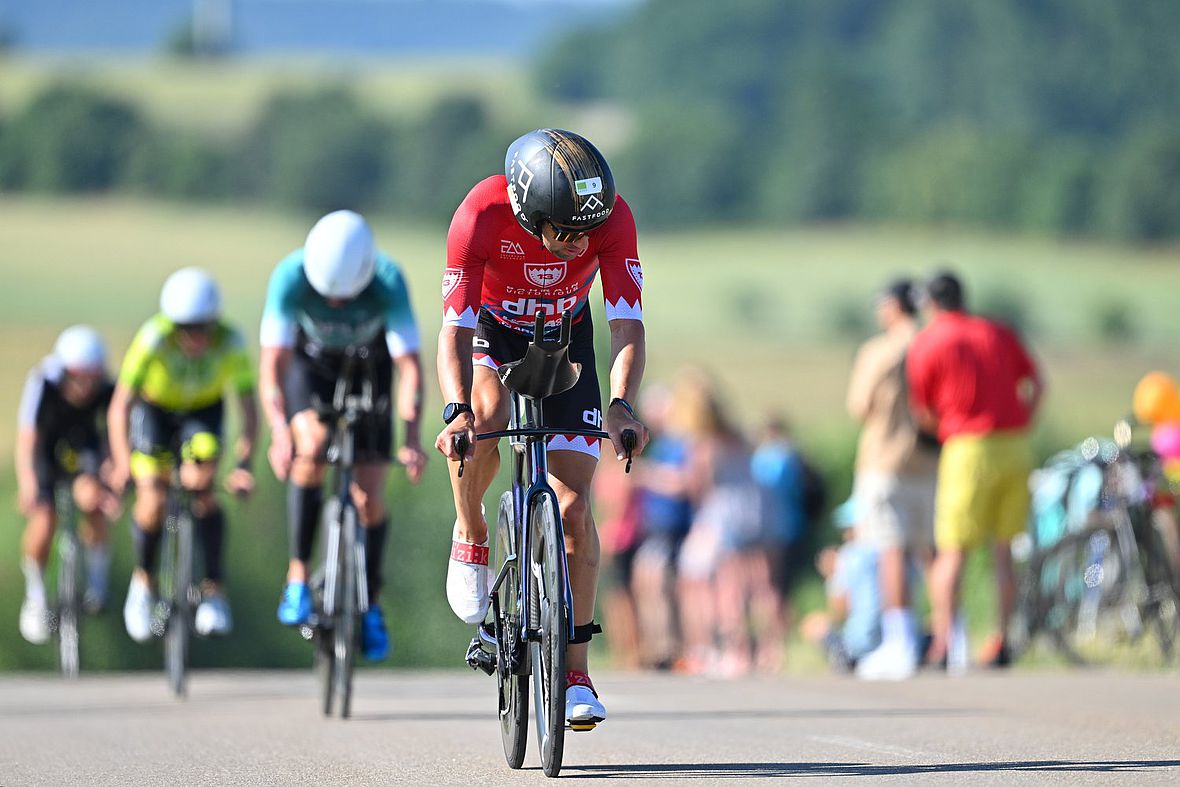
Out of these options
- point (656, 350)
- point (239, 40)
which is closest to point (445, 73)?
point (239, 40)

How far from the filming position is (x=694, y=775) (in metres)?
7.18

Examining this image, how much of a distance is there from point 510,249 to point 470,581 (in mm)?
1269

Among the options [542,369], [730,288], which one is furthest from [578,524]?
[730,288]

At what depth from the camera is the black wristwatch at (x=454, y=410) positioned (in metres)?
6.90

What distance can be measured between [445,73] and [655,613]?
63944 mm

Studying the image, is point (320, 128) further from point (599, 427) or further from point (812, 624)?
point (599, 427)

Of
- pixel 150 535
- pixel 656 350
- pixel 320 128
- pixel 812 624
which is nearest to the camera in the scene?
pixel 150 535

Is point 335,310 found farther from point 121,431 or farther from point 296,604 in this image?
point 121,431

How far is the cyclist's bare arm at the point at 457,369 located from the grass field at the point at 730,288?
2334 cm

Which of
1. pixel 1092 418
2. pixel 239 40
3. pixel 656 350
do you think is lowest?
pixel 1092 418

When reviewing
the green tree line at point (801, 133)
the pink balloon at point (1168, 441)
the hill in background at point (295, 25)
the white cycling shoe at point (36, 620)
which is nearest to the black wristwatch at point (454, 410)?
the pink balloon at point (1168, 441)

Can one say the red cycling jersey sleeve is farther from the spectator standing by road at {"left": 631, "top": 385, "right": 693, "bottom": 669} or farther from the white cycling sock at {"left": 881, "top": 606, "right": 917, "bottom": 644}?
the spectator standing by road at {"left": 631, "top": 385, "right": 693, "bottom": 669}

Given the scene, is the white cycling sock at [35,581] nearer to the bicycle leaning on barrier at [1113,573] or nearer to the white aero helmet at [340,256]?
the white aero helmet at [340,256]

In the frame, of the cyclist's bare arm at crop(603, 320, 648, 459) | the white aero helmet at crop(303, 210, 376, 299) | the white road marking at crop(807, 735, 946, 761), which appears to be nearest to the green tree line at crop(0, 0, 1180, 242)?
the white aero helmet at crop(303, 210, 376, 299)
